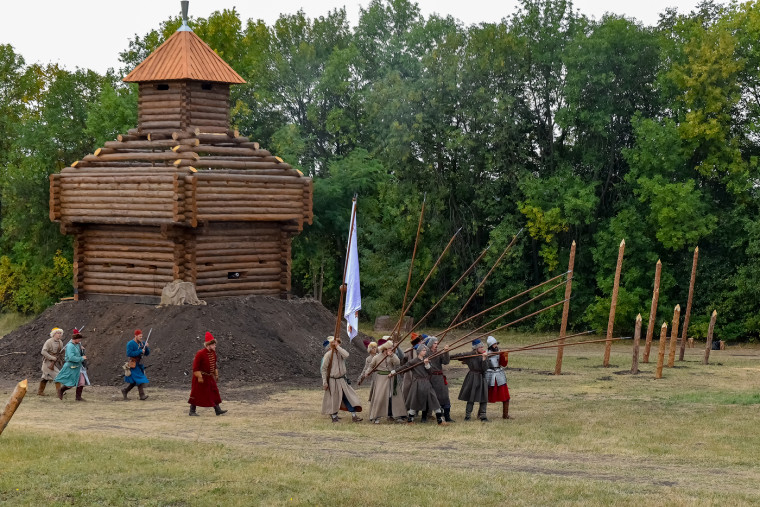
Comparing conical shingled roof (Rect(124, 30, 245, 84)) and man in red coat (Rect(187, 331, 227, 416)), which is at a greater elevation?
conical shingled roof (Rect(124, 30, 245, 84))

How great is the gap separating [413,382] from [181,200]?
417 inches

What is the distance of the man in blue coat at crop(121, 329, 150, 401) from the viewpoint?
2478 cm

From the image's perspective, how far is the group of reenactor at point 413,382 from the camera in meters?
21.9

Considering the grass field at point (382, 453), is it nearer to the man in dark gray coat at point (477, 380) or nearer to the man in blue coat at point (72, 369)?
the man in blue coat at point (72, 369)

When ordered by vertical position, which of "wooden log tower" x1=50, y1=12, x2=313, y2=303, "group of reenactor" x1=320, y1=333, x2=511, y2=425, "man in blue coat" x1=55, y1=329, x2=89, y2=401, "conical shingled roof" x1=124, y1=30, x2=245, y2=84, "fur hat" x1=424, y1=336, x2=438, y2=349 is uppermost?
"conical shingled roof" x1=124, y1=30, x2=245, y2=84

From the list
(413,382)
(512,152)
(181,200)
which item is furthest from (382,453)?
(512,152)

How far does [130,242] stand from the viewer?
105 feet

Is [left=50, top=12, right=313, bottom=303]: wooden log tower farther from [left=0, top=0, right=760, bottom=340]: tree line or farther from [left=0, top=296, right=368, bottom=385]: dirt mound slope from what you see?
[left=0, top=0, right=760, bottom=340]: tree line

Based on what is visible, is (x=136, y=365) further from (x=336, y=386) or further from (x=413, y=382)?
(x=413, y=382)

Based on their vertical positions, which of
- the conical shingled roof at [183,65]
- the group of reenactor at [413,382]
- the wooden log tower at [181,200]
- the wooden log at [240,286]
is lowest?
the group of reenactor at [413,382]

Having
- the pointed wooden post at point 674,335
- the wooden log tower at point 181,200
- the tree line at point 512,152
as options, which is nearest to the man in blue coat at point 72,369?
the wooden log tower at point 181,200

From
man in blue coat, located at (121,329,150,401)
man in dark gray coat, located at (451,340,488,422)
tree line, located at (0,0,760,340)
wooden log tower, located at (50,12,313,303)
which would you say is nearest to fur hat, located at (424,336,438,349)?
man in dark gray coat, located at (451,340,488,422)

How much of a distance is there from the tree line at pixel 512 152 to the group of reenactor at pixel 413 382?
70.4ft

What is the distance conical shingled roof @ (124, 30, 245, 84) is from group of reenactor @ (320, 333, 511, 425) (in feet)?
42.5
